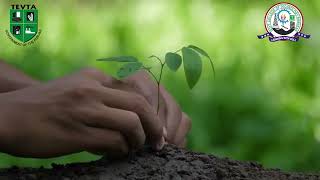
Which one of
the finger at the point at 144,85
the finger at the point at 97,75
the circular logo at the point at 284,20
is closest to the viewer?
the finger at the point at 97,75

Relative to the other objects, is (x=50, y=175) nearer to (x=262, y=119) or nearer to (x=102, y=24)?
(x=262, y=119)

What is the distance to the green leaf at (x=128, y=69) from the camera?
1.36 m

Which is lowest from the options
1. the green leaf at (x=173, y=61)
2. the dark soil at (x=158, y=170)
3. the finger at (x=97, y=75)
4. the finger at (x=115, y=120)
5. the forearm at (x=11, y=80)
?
the dark soil at (x=158, y=170)

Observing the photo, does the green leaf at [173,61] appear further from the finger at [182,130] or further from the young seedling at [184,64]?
the finger at [182,130]

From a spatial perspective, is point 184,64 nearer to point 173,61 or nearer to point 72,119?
point 173,61

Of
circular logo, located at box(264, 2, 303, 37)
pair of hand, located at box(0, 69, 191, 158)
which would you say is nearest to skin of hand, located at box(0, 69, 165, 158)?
pair of hand, located at box(0, 69, 191, 158)

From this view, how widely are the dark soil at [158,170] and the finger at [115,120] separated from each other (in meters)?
0.07

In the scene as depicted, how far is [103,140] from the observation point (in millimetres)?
1288

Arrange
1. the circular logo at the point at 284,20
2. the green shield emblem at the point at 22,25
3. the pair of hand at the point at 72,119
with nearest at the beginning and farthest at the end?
the pair of hand at the point at 72,119 < the green shield emblem at the point at 22,25 < the circular logo at the point at 284,20

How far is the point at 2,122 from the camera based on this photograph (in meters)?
1.27

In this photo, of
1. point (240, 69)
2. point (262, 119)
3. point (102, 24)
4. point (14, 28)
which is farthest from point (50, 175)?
point (102, 24)

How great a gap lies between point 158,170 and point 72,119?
0.16 m

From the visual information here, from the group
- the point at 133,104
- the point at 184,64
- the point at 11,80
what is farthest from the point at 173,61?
the point at 11,80

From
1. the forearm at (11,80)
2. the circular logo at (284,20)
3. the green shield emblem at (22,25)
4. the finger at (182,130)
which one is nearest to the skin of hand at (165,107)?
the finger at (182,130)
